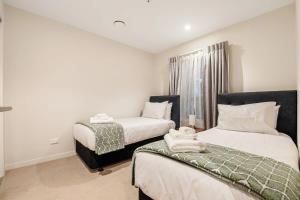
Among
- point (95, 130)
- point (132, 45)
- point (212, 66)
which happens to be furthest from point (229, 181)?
point (132, 45)

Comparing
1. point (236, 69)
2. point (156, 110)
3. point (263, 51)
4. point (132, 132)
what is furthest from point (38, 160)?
point (263, 51)

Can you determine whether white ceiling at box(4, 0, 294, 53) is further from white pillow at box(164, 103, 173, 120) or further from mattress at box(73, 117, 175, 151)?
mattress at box(73, 117, 175, 151)

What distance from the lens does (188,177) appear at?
998mm

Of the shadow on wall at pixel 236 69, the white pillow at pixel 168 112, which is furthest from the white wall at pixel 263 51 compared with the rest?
the white pillow at pixel 168 112

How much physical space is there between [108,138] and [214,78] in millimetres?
2167

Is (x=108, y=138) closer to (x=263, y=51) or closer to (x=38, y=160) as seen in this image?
(x=38, y=160)

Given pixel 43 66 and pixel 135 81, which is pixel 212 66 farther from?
pixel 43 66

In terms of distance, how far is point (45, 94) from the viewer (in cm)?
262

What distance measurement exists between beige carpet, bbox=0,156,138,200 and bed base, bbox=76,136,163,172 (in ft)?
0.29

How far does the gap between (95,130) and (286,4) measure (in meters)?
3.30

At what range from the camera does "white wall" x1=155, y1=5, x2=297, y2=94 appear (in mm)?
2205

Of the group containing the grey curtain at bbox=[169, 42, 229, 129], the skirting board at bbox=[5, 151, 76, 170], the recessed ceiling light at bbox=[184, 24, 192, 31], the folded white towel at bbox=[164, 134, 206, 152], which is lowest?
the skirting board at bbox=[5, 151, 76, 170]

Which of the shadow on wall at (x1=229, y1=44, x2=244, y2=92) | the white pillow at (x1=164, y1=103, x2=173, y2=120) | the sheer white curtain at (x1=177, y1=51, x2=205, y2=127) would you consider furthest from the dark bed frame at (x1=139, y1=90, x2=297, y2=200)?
the white pillow at (x1=164, y1=103, x2=173, y2=120)

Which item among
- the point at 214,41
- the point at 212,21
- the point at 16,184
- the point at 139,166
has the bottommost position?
the point at 16,184
